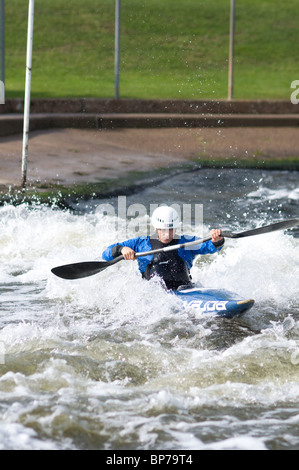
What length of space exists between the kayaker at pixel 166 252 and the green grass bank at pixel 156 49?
13.0 m

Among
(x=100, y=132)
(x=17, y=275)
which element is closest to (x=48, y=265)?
(x=17, y=275)

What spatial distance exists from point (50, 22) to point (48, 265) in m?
19.9

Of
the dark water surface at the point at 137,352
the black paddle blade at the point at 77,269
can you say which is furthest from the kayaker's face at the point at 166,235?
the black paddle blade at the point at 77,269

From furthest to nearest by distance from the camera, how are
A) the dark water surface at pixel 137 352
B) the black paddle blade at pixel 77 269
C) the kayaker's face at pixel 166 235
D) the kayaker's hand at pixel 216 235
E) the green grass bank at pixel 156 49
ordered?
the green grass bank at pixel 156 49 → the black paddle blade at pixel 77 269 → the kayaker's face at pixel 166 235 → the kayaker's hand at pixel 216 235 → the dark water surface at pixel 137 352

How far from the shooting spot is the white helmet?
24.5ft

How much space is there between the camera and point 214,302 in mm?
7250

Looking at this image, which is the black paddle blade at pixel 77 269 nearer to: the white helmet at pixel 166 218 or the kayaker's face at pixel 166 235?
the kayaker's face at pixel 166 235

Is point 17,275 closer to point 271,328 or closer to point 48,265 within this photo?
point 48,265

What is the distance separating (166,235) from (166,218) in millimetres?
203

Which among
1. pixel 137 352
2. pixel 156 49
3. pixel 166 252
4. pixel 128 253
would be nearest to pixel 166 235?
pixel 166 252

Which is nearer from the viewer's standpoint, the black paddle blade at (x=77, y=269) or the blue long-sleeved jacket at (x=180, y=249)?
the blue long-sleeved jacket at (x=180, y=249)

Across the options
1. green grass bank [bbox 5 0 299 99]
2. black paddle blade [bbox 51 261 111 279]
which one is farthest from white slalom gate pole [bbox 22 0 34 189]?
green grass bank [bbox 5 0 299 99]

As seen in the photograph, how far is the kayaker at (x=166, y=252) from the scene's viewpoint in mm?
7535

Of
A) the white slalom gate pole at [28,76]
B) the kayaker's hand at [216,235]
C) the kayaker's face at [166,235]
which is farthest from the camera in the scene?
the white slalom gate pole at [28,76]
